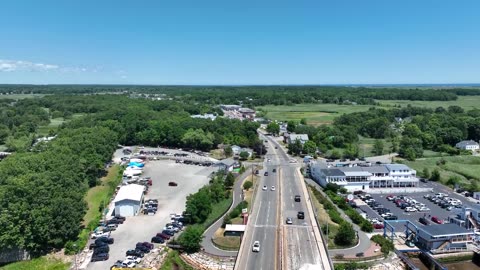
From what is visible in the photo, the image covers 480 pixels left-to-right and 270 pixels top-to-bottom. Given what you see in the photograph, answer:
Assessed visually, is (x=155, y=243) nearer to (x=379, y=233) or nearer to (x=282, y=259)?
(x=282, y=259)

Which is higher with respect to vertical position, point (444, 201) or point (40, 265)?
point (444, 201)

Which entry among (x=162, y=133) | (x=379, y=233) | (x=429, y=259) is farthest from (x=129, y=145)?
(x=429, y=259)

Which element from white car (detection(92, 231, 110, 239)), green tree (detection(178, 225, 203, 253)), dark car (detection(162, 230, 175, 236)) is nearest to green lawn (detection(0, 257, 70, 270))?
white car (detection(92, 231, 110, 239))

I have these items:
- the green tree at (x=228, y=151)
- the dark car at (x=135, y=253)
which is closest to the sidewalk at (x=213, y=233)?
the dark car at (x=135, y=253)

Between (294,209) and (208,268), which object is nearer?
(208,268)

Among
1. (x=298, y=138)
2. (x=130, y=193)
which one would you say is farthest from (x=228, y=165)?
(x=298, y=138)

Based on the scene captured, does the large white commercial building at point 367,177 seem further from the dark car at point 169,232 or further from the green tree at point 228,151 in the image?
the dark car at point 169,232

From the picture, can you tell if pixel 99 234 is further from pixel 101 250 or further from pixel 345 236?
pixel 345 236
